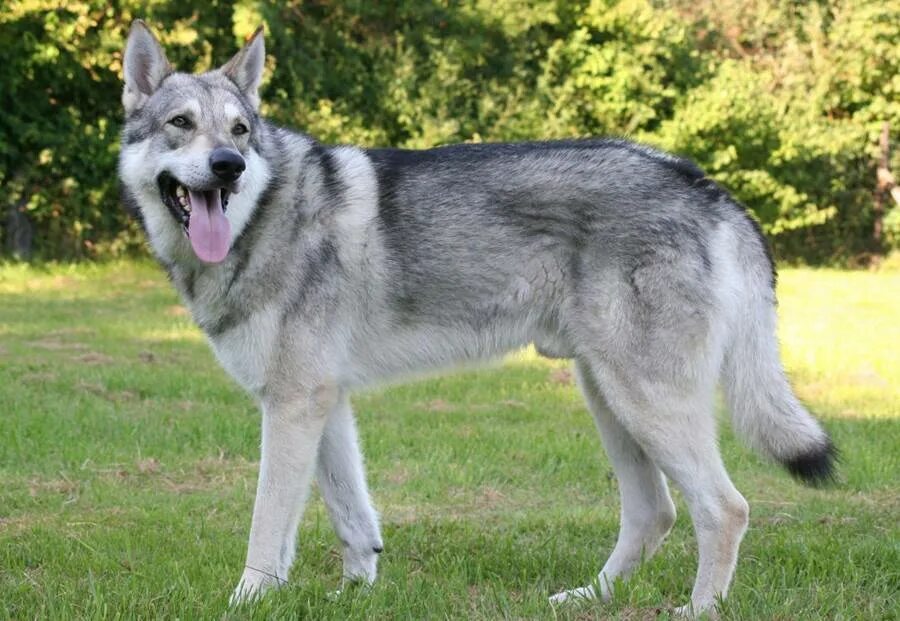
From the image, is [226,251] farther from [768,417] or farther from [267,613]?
[768,417]

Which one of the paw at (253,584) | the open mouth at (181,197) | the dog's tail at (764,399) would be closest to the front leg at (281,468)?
the paw at (253,584)

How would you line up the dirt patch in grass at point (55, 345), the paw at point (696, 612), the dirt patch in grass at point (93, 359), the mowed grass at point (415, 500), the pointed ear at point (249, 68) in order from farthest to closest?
1. the dirt patch in grass at point (55, 345)
2. the dirt patch in grass at point (93, 359)
3. the pointed ear at point (249, 68)
4. the mowed grass at point (415, 500)
5. the paw at point (696, 612)

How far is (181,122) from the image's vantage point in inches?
157

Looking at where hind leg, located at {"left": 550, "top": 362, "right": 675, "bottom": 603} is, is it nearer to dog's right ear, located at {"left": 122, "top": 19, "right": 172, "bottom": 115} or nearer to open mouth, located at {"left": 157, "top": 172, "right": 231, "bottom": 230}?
open mouth, located at {"left": 157, "top": 172, "right": 231, "bottom": 230}

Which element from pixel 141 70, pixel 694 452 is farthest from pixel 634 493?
pixel 141 70

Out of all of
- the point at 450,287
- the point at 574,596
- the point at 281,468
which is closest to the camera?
the point at 574,596

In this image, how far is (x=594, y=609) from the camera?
3652 mm

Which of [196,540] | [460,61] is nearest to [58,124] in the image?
[460,61]

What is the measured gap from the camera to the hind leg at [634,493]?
4230mm

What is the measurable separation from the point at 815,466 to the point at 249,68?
2469mm

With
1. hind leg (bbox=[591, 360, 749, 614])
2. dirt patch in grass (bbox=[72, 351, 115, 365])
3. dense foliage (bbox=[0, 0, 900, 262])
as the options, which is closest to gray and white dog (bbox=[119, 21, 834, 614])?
hind leg (bbox=[591, 360, 749, 614])

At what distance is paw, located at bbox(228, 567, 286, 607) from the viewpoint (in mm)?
3606

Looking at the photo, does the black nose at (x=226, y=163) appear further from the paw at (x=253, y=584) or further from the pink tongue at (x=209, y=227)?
the paw at (x=253, y=584)

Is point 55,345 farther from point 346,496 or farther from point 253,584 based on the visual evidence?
point 253,584
